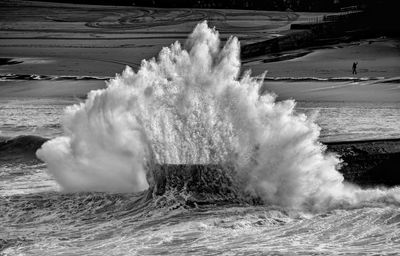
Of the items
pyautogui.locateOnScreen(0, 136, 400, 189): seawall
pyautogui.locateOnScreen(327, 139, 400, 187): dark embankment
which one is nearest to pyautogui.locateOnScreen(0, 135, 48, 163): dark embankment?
pyautogui.locateOnScreen(0, 136, 400, 189): seawall

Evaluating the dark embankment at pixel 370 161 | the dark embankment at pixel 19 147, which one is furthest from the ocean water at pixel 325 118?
the dark embankment at pixel 370 161

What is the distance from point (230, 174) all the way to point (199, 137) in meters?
1.32

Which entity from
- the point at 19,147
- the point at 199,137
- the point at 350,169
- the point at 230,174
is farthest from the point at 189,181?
the point at 19,147

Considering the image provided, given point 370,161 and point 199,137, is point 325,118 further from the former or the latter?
point 199,137

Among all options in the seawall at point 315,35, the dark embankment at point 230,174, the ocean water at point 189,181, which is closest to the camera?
the ocean water at point 189,181

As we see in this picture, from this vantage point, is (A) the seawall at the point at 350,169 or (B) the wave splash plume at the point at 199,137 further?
(A) the seawall at the point at 350,169

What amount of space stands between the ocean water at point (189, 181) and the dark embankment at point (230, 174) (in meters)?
0.06

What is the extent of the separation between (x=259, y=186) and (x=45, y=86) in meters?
20.4

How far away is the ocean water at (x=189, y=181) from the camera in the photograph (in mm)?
16172

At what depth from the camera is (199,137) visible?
20312 millimetres

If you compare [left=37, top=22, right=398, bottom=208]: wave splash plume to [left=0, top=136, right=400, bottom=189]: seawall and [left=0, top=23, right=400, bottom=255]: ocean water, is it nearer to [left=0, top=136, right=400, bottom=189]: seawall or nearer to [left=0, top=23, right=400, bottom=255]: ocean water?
[left=0, top=23, right=400, bottom=255]: ocean water

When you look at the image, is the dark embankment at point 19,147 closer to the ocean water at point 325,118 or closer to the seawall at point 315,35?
the ocean water at point 325,118

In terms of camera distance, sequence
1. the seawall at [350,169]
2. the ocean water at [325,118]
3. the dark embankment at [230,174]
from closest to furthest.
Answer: the dark embankment at [230,174]
the seawall at [350,169]
the ocean water at [325,118]

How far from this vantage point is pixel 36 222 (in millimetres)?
17875
